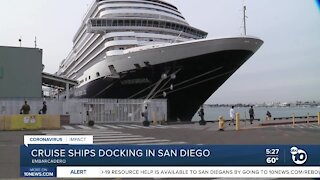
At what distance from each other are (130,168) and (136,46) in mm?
30574

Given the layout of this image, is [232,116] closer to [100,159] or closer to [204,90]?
[204,90]

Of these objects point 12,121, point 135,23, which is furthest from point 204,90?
point 12,121

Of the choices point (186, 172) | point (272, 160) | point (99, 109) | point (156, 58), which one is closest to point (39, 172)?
point (186, 172)

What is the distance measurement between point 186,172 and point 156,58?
26.9 metres

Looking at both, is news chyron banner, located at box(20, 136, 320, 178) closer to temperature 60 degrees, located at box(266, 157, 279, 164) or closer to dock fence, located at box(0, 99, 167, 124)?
temperature 60 degrees, located at box(266, 157, 279, 164)

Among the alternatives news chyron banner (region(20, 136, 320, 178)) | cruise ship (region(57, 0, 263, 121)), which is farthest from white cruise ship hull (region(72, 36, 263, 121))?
news chyron banner (region(20, 136, 320, 178))


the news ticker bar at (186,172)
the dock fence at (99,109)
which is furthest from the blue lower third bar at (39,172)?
the dock fence at (99,109)

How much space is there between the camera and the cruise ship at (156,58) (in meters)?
33.5

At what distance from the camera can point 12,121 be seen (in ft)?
72.9

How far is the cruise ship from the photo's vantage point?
110ft

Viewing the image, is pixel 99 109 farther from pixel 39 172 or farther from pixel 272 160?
pixel 272 160

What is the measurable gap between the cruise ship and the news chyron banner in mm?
26431

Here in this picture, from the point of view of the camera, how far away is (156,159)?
695cm

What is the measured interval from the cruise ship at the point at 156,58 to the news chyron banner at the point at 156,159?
2643 centimetres
